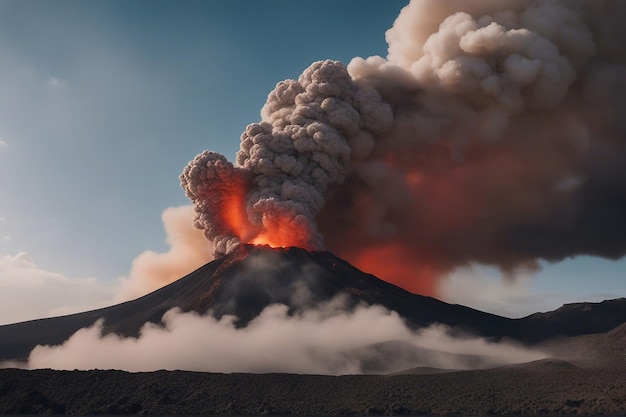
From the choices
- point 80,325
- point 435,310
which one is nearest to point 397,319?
point 435,310

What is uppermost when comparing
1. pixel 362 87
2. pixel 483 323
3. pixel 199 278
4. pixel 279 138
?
pixel 362 87

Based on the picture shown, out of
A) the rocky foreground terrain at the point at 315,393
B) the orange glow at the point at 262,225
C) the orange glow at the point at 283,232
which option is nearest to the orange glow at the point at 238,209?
the orange glow at the point at 262,225

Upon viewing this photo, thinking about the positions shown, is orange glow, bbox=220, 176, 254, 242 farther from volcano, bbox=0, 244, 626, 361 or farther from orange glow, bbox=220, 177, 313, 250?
volcano, bbox=0, 244, 626, 361

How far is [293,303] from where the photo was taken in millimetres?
63469

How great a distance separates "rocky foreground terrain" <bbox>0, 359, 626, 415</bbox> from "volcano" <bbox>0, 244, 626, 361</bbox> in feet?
47.2

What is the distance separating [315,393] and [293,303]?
62.4 ft

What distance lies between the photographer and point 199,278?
69.7 metres

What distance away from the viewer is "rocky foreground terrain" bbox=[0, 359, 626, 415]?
42906 mm

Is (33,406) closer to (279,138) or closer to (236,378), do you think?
(236,378)

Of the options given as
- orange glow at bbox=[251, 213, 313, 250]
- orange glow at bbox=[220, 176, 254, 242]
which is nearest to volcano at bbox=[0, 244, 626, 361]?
orange glow at bbox=[251, 213, 313, 250]

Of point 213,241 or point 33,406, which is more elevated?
point 213,241

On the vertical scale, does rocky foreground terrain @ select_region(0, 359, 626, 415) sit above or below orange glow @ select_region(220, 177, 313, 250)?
below

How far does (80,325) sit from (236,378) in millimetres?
28048

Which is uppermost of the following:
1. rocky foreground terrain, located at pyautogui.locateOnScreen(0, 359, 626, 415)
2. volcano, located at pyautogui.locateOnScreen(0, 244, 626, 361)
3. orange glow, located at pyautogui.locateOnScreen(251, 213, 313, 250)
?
orange glow, located at pyautogui.locateOnScreen(251, 213, 313, 250)
